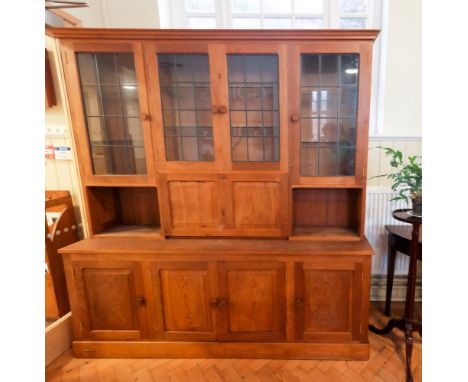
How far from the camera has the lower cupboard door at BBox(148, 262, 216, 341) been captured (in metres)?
1.60

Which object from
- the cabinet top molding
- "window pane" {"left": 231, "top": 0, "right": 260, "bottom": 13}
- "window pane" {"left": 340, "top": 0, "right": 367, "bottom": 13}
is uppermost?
"window pane" {"left": 231, "top": 0, "right": 260, "bottom": 13}

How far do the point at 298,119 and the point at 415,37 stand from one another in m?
1.24

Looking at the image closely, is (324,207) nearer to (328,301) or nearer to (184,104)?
(328,301)

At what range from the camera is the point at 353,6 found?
6.37 ft

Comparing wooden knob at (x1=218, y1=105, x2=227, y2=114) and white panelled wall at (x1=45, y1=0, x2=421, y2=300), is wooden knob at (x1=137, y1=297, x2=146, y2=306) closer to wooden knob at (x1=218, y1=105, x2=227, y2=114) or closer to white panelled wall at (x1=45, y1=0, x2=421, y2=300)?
white panelled wall at (x1=45, y1=0, x2=421, y2=300)

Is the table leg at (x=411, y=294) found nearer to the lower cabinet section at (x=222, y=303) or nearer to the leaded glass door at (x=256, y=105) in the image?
the lower cabinet section at (x=222, y=303)

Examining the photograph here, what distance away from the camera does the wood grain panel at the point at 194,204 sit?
167 centimetres

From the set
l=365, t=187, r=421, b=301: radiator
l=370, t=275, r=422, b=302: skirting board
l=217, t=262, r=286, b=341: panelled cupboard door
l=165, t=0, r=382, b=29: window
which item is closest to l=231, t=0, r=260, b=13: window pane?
l=165, t=0, r=382, b=29: window

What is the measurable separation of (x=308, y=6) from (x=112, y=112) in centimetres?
174

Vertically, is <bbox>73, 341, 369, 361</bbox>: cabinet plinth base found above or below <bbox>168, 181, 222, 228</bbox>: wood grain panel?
below

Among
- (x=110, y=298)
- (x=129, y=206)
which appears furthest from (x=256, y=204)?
(x=110, y=298)

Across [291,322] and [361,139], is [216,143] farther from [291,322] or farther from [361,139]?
[291,322]

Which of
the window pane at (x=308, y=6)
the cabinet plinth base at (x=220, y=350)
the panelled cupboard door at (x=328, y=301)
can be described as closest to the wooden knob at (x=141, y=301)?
the cabinet plinth base at (x=220, y=350)

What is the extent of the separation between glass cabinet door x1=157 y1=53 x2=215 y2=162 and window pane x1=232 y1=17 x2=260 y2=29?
A: 724mm
